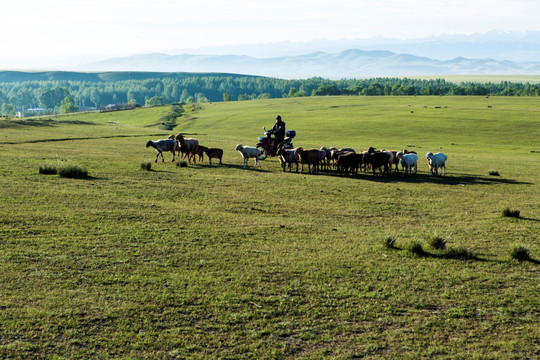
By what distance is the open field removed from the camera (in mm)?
8508

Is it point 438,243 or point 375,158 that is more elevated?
point 375,158

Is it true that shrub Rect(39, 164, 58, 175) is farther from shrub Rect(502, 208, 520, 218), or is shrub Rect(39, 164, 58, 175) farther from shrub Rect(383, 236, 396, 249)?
shrub Rect(502, 208, 520, 218)

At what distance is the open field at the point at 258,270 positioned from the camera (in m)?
8.51

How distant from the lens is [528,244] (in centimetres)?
1468

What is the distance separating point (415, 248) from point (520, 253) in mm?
2740

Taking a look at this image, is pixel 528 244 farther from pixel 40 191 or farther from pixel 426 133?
pixel 426 133

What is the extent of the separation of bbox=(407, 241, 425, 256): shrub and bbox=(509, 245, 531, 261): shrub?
2.35 metres

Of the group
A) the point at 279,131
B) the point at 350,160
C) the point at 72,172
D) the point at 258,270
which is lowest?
the point at 258,270

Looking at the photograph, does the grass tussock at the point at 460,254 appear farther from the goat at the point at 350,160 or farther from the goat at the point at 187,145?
the goat at the point at 187,145

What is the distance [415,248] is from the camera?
A: 1368 cm

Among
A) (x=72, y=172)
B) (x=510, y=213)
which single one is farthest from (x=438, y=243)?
(x=72, y=172)

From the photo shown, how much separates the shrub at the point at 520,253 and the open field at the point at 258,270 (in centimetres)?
22

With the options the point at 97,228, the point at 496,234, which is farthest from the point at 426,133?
the point at 97,228

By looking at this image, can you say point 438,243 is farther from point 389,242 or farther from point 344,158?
point 344,158
